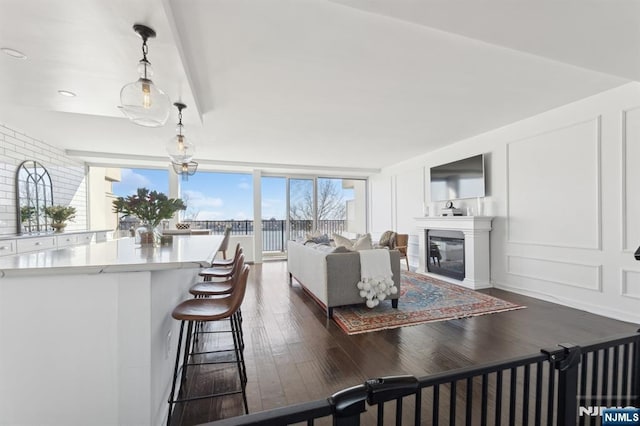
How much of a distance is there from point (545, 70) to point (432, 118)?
1.38 m

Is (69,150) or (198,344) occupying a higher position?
(69,150)

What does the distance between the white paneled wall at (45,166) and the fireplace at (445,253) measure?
21.8 feet

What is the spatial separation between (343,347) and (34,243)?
427 cm

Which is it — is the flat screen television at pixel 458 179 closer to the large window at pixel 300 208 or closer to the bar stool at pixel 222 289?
the large window at pixel 300 208

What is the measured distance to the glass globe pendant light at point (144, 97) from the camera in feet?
5.92

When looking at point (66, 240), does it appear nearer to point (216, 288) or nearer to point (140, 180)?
point (140, 180)

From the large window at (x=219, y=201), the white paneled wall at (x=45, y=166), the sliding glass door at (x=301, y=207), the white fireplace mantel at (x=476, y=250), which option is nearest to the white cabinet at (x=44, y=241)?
the white paneled wall at (x=45, y=166)

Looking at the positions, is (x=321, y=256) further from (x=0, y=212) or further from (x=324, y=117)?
(x=0, y=212)

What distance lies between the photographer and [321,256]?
334 cm

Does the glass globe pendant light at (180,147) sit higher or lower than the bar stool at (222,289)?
higher

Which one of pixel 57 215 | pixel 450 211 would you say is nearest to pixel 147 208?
pixel 57 215

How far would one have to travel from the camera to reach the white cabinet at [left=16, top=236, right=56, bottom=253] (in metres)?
3.44

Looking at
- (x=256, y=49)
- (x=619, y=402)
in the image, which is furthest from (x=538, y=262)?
(x=256, y=49)

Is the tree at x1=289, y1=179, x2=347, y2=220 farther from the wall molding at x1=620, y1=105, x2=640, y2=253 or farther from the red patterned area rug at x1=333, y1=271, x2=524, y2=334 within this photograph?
the wall molding at x1=620, y1=105, x2=640, y2=253
